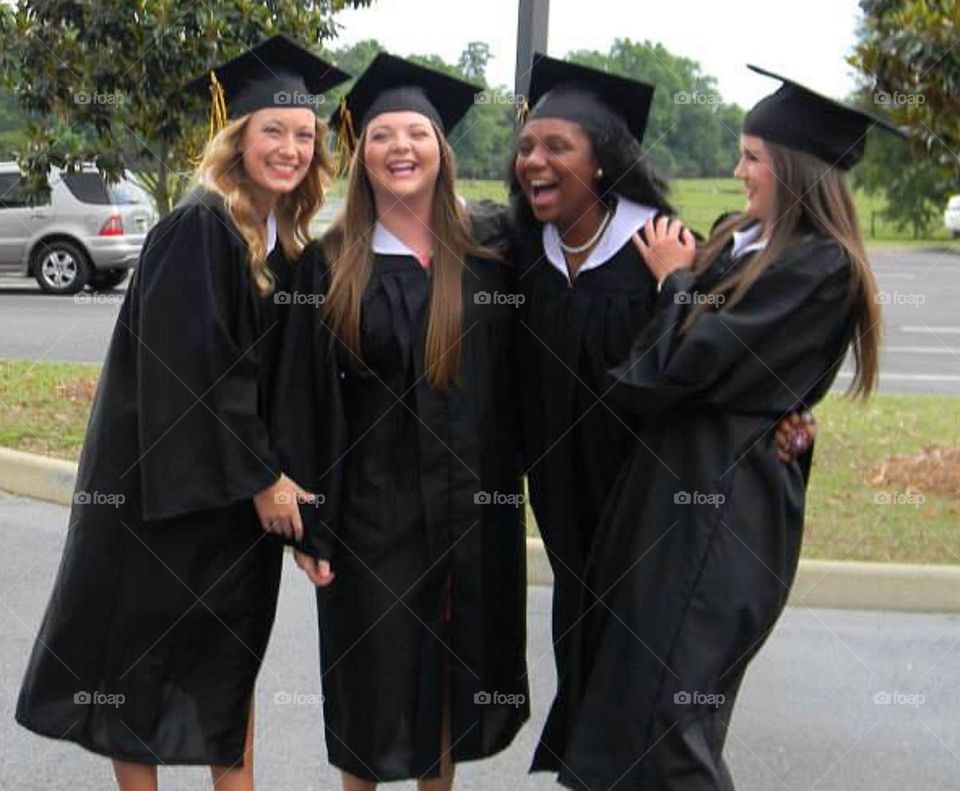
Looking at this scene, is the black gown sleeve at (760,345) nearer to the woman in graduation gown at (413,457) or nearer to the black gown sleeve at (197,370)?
the woman in graduation gown at (413,457)

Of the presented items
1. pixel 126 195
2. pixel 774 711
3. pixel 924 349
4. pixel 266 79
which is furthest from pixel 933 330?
pixel 266 79

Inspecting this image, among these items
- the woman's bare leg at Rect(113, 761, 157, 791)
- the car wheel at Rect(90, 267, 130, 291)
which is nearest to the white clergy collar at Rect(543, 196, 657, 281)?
the woman's bare leg at Rect(113, 761, 157, 791)

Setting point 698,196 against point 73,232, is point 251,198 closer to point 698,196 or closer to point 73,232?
point 698,196

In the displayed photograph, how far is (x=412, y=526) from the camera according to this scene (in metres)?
3.38

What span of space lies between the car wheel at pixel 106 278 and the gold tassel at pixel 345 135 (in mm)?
14816

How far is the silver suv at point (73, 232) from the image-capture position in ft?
57.5

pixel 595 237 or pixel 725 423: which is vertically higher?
pixel 595 237

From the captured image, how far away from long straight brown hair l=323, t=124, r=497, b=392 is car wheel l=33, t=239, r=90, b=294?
49.5ft

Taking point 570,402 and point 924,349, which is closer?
point 570,402

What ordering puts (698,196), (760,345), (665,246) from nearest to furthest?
(760,345), (665,246), (698,196)

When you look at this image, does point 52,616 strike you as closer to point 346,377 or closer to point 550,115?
point 346,377

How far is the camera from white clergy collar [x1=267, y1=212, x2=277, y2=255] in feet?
11.0

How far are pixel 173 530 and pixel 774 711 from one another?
2246 mm

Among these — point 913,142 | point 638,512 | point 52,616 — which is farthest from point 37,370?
point 638,512
